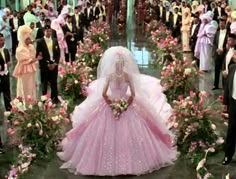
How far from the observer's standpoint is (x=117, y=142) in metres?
→ 6.46

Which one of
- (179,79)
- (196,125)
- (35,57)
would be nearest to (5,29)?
(35,57)

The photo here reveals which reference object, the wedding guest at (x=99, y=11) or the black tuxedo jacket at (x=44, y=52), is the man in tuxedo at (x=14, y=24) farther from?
the black tuxedo jacket at (x=44, y=52)

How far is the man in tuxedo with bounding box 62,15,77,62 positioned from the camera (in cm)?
1284

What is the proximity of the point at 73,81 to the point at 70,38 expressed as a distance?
350cm

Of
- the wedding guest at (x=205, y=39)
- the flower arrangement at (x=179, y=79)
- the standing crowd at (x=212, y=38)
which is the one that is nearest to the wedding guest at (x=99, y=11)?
the standing crowd at (x=212, y=38)

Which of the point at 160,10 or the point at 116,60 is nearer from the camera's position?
the point at 116,60

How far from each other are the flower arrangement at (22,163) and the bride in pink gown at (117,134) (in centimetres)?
58

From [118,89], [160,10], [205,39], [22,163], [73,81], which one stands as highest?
[160,10]

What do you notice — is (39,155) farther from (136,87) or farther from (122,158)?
(136,87)

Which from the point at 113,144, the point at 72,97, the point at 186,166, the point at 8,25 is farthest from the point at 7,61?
the point at 8,25

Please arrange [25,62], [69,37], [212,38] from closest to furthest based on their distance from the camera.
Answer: [25,62] < [212,38] < [69,37]

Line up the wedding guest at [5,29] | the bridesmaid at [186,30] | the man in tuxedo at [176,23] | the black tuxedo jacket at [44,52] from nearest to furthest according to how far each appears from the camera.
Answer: the black tuxedo jacket at [44,52] → the wedding guest at [5,29] → the bridesmaid at [186,30] → the man in tuxedo at [176,23]

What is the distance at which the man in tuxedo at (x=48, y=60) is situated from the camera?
368 inches

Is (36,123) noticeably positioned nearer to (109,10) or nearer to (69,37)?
(69,37)
